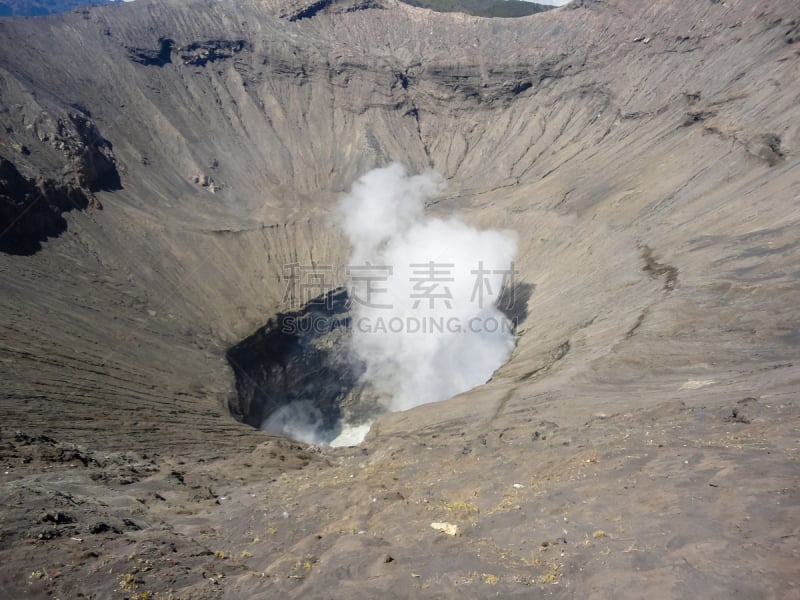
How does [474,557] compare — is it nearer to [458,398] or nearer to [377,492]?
[377,492]

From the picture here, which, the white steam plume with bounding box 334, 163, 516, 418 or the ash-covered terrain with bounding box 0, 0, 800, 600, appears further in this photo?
the white steam plume with bounding box 334, 163, 516, 418

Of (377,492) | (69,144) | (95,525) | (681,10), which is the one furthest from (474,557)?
(681,10)

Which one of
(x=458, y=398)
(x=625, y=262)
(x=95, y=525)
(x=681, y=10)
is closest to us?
(x=95, y=525)

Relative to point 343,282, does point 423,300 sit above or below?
below

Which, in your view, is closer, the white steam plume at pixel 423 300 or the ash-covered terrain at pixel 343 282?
the ash-covered terrain at pixel 343 282

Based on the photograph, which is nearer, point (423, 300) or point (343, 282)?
point (423, 300)
